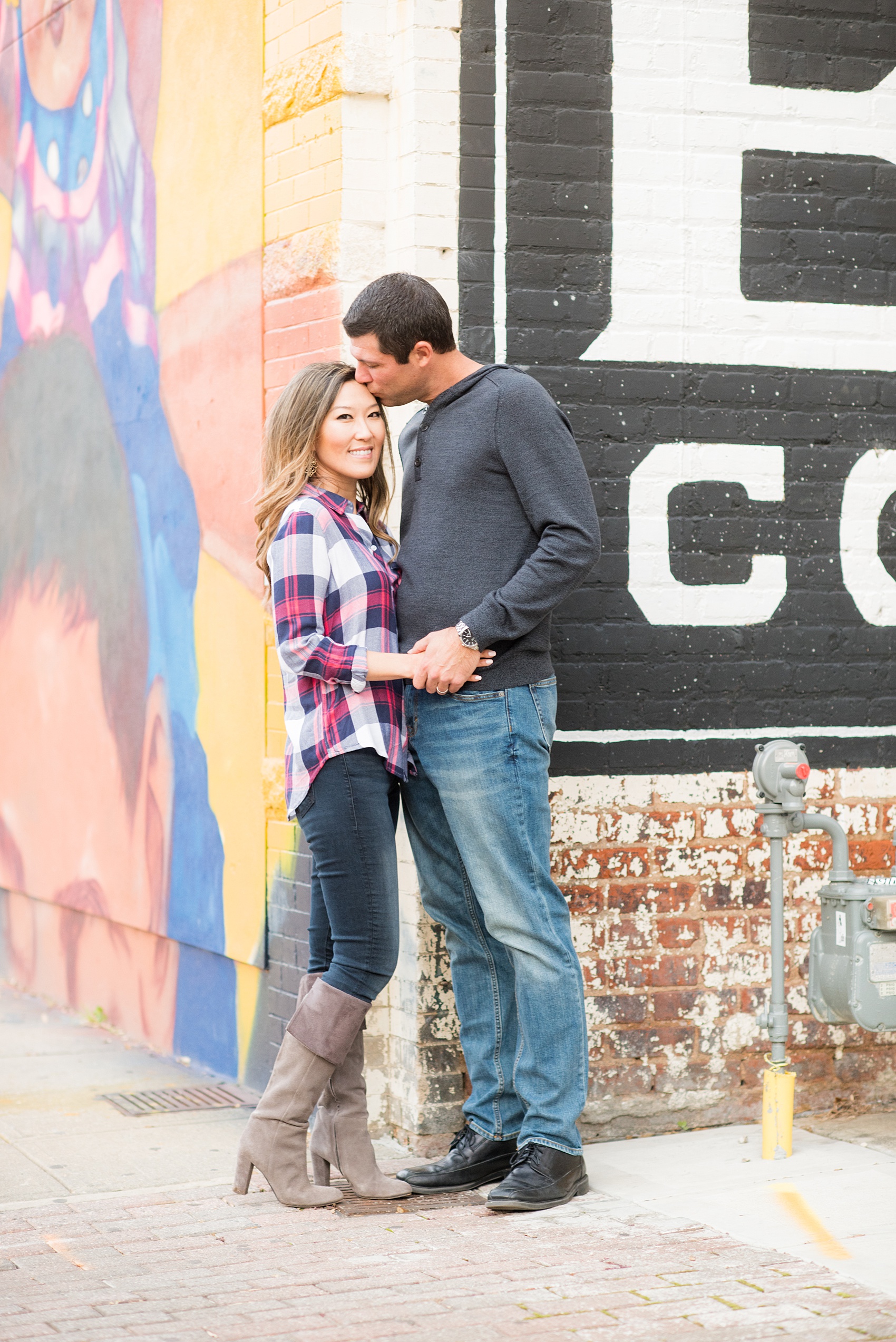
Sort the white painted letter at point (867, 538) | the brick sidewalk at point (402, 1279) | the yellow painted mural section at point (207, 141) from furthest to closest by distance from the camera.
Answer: the yellow painted mural section at point (207, 141) < the white painted letter at point (867, 538) < the brick sidewalk at point (402, 1279)

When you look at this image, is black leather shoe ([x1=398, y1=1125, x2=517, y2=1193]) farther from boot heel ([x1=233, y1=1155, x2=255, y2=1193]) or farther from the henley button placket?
the henley button placket

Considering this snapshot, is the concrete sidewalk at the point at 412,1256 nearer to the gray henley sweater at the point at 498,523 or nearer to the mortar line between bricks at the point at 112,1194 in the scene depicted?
the mortar line between bricks at the point at 112,1194

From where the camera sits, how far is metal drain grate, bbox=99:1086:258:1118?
582 centimetres

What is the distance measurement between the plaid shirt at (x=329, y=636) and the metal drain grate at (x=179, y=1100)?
5.33 ft

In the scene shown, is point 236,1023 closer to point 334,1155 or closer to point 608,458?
point 334,1155

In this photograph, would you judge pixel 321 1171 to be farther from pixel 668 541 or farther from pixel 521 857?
pixel 668 541

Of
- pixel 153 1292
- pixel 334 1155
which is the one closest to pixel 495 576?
pixel 334 1155

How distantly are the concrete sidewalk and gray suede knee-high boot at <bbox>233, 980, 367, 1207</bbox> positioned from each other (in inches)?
3.5

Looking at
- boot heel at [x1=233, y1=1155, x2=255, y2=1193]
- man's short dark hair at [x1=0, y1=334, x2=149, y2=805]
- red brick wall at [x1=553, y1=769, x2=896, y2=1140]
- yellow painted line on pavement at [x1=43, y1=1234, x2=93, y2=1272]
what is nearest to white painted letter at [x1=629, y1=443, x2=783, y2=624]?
red brick wall at [x1=553, y1=769, x2=896, y2=1140]

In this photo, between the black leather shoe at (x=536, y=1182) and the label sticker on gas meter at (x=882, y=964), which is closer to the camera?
the black leather shoe at (x=536, y=1182)

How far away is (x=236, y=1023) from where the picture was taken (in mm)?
6090

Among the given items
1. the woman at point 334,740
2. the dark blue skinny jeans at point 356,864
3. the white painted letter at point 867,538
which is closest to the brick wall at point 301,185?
the woman at point 334,740

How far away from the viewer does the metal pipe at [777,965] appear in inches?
195

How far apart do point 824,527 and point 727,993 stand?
4.87ft
